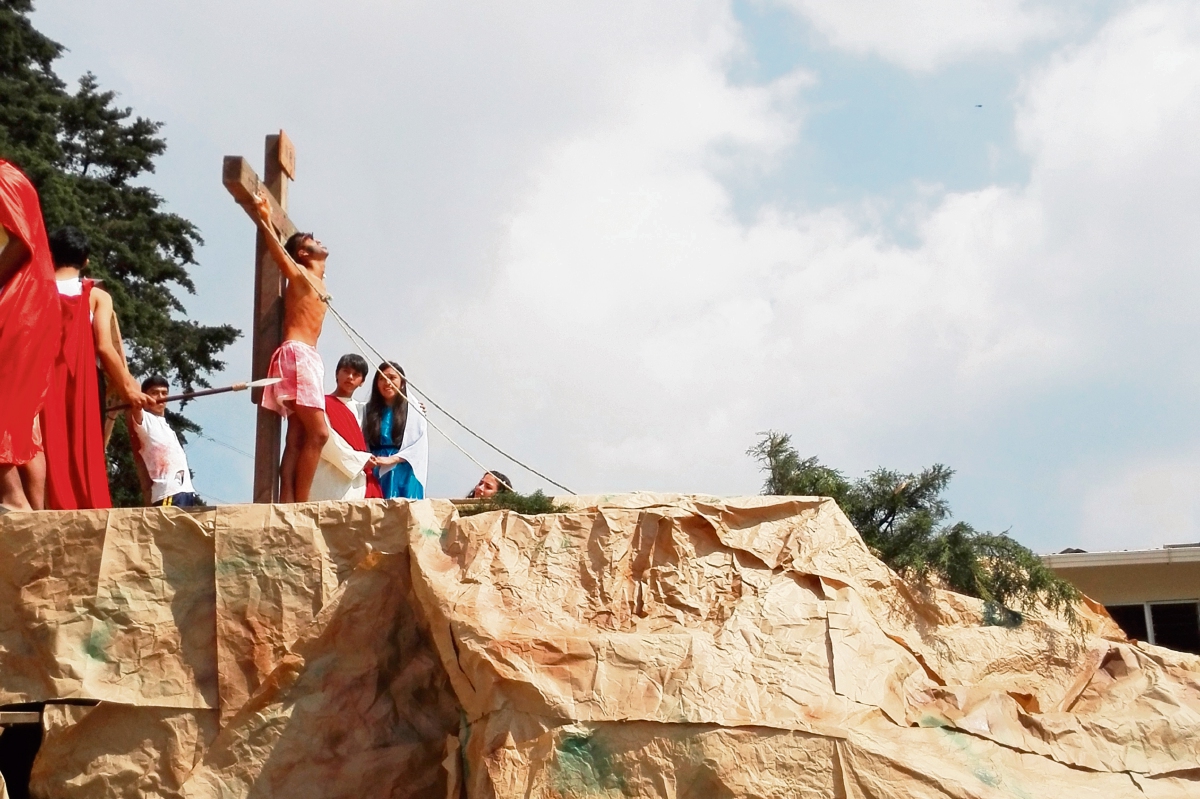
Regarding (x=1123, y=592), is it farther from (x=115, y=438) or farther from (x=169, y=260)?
(x=169, y=260)

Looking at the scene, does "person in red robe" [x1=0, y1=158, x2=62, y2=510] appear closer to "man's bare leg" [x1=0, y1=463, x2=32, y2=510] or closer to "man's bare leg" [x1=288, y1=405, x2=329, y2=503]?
"man's bare leg" [x1=0, y1=463, x2=32, y2=510]

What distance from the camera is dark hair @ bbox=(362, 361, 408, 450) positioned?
8.33 metres

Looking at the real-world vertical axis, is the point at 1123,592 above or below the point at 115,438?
below

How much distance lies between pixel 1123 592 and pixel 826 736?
24.4 ft

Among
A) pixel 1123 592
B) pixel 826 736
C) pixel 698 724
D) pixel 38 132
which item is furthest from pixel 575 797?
pixel 38 132

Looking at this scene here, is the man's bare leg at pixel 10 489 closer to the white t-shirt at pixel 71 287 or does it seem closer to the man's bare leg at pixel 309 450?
the white t-shirt at pixel 71 287

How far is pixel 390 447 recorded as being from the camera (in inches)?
328

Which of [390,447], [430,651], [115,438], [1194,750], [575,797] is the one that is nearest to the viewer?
[575,797]

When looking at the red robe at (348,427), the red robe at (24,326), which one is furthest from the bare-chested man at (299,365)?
the red robe at (24,326)

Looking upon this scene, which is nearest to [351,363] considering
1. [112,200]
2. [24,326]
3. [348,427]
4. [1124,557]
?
[348,427]

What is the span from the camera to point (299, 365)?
7.43 metres

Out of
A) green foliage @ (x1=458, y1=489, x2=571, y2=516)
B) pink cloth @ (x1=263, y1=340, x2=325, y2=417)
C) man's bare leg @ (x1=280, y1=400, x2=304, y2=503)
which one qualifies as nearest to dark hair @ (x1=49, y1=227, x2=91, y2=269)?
pink cloth @ (x1=263, y1=340, x2=325, y2=417)

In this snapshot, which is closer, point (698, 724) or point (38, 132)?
point (698, 724)

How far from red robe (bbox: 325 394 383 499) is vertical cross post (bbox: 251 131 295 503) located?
1.12ft
